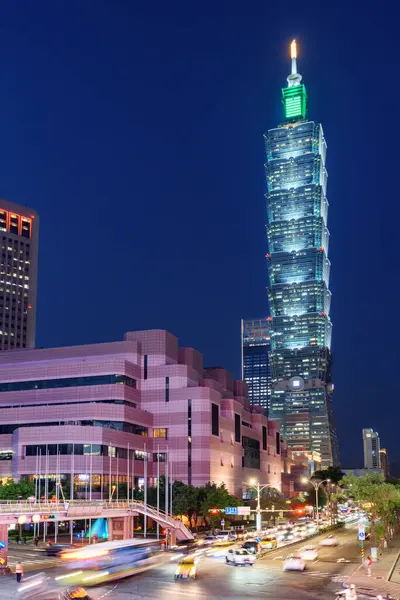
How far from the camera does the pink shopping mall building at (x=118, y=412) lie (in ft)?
463

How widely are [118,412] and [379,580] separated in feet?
300

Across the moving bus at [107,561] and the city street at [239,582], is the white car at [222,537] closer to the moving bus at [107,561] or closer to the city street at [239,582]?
the moving bus at [107,561]

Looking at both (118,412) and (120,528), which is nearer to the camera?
(120,528)

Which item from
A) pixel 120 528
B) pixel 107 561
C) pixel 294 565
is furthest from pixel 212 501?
pixel 294 565

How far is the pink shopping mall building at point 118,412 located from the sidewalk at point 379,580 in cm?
7038

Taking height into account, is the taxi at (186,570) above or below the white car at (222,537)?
above

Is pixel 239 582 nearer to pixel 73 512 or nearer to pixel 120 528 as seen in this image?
pixel 73 512

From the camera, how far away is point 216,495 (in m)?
137

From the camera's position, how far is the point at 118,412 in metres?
151

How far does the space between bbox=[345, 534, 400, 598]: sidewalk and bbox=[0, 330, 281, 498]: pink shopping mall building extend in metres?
70.4

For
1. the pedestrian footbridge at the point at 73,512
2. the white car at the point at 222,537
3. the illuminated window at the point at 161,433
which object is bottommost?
the white car at the point at 222,537

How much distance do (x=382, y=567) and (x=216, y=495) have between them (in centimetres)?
6410

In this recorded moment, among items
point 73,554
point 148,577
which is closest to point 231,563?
point 148,577

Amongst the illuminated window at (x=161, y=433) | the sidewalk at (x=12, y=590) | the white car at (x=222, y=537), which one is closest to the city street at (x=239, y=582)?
the sidewalk at (x=12, y=590)
